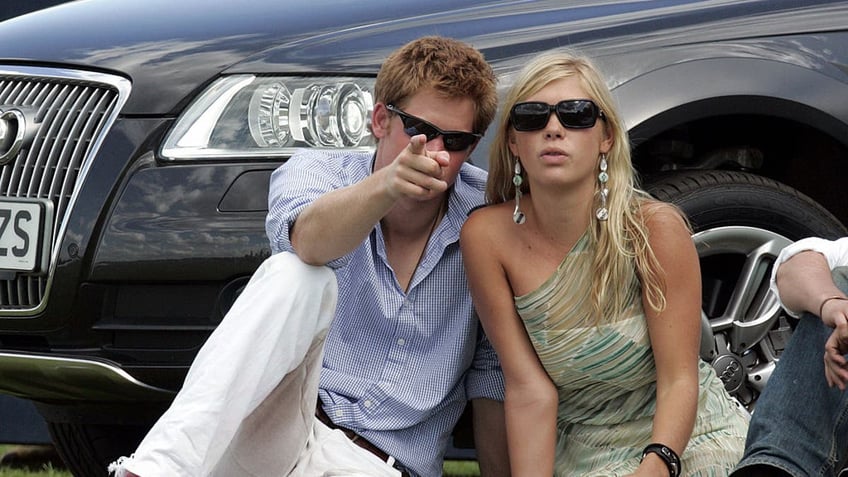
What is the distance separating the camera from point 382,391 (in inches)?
130

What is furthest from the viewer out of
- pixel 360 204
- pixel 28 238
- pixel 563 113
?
pixel 28 238

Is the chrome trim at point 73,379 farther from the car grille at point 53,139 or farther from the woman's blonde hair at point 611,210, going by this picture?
the woman's blonde hair at point 611,210

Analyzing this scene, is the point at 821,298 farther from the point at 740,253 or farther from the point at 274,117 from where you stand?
the point at 274,117

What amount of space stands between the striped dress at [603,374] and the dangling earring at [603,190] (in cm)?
8

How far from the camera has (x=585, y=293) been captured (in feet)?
10.6

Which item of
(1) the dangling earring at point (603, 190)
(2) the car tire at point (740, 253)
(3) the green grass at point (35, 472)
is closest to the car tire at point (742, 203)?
(2) the car tire at point (740, 253)

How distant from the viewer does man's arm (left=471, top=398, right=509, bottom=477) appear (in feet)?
11.2

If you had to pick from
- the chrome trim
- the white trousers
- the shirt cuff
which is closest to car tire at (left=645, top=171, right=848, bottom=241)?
the shirt cuff

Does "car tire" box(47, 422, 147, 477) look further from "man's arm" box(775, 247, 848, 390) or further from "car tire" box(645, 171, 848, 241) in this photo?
"man's arm" box(775, 247, 848, 390)

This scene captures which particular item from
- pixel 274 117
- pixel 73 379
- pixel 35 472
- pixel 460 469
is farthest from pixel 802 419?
pixel 35 472

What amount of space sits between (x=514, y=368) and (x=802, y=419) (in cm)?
64

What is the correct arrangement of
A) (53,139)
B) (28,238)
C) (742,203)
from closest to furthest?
(28,238) → (53,139) → (742,203)

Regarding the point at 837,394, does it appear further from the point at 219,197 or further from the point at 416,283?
the point at 219,197

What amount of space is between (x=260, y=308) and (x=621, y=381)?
2.84ft
